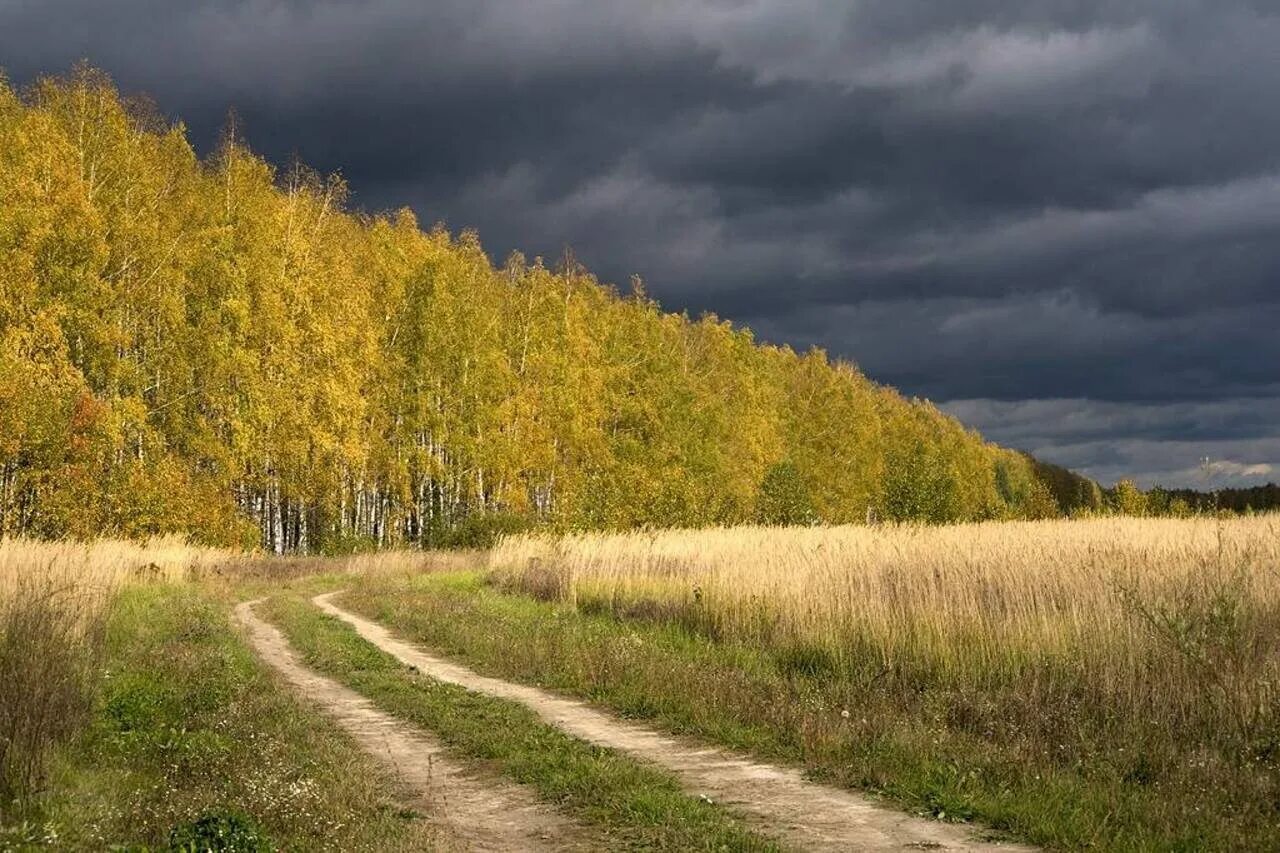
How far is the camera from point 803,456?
7050 cm

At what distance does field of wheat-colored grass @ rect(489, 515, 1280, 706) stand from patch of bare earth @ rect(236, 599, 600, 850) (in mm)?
5593

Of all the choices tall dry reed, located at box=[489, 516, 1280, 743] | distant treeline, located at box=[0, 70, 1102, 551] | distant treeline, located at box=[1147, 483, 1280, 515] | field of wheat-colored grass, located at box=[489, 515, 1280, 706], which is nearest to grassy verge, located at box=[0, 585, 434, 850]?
tall dry reed, located at box=[489, 516, 1280, 743]

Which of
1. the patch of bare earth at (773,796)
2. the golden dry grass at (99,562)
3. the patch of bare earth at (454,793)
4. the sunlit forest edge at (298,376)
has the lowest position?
the patch of bare earth at (773,796)

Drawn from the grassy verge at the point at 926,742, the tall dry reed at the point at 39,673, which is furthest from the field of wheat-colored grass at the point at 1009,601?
the tall dry reed at the point at 39,673

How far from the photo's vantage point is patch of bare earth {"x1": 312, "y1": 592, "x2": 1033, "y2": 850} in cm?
702

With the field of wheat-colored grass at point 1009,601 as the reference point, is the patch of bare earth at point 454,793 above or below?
below

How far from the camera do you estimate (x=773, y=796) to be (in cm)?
816

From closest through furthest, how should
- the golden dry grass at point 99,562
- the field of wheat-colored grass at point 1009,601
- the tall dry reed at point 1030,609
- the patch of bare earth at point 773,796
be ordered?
the patch of bare earth at point 773,796, the tall dry reed at point 1030,609, the field of wheat-colored grass at point 1009,601, the golden dry grass at point 99,562

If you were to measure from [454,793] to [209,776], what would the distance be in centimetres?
A: 200

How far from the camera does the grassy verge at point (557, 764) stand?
7078mm

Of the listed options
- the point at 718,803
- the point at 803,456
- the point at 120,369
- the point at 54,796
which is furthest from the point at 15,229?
the point at 803,456

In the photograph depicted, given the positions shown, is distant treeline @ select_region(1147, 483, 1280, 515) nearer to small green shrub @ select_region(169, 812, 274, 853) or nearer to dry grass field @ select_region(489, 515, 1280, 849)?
dry grass field @ select_region(489, 515, 1280, 849)

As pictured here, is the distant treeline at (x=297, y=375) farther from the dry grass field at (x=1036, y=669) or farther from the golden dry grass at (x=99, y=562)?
the dry grass field at (x=1036, y=669)

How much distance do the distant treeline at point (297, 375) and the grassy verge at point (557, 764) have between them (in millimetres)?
18596
